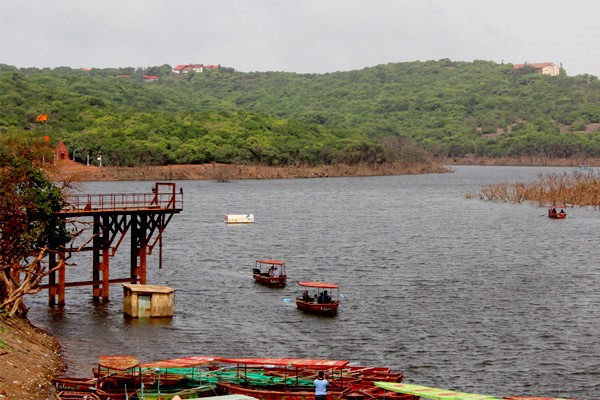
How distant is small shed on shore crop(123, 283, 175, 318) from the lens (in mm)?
59938

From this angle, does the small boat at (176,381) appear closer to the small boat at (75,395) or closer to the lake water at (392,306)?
the small boat at (75,395)

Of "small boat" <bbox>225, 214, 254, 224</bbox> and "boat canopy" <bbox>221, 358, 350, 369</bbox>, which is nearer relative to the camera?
"boat canopy" <bbox>221, 358, 350, 369</bbox>

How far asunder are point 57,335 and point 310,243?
5704cm

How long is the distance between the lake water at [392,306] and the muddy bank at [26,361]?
4.53ft

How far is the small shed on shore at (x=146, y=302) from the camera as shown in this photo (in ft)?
197

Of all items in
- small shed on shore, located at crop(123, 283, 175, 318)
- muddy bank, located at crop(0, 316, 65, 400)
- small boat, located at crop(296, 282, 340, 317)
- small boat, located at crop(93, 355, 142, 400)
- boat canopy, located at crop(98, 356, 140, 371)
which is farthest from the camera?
small boat, located at crop(296, 282, 340, 317)

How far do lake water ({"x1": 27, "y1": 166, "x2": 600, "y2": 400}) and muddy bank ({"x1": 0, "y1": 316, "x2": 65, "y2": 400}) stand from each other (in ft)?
4.53

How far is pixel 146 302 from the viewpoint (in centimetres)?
6028

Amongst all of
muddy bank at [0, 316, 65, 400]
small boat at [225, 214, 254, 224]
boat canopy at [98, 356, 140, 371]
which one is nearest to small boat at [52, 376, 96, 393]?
muddy bank at [0, 316, 65, 400]

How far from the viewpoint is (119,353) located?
51.4m

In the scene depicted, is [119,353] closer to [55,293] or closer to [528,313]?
[55,293]

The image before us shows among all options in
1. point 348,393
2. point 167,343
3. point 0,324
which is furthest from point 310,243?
point 348,393

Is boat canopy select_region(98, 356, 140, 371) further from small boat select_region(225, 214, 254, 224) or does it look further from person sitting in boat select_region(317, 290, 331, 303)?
small boat select_region(225, 214, 254, 224)

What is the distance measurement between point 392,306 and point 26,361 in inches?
1222
